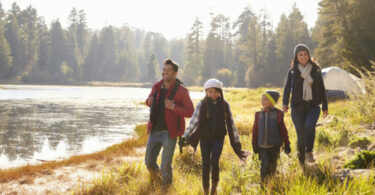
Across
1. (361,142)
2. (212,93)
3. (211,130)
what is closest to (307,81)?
(212,93)

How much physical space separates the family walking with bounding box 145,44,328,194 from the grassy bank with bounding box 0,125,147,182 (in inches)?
163

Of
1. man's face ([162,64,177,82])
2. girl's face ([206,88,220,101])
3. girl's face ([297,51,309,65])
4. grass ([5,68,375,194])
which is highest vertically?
girl's face ([297,51,309,65])

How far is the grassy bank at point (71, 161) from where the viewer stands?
23.9 feet

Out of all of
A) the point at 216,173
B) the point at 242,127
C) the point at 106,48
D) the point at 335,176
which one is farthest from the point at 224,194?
the point at 106,48

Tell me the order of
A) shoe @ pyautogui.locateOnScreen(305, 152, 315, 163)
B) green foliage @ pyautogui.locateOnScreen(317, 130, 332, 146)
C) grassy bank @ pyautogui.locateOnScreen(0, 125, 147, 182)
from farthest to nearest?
grassy bank @ pyautogui.locateOnScreen(0, 125, 147, 182) < green foliage @ pyautogui.locateOnScreen(317, 130, 332, 146) < shoe @ pyautogui.locateOnScreen(305, 152, 315, 163)

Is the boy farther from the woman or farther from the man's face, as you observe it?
the man's face

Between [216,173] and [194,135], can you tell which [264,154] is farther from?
[194,135]

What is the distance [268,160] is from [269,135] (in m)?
0.37

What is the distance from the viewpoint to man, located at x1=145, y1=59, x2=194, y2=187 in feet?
15.1

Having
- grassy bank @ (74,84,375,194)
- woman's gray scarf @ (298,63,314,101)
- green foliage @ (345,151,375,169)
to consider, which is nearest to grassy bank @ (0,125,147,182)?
grassy bank @ (74,84,375,194)

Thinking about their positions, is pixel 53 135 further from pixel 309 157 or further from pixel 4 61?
pixel 4 61

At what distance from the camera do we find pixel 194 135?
166 inches

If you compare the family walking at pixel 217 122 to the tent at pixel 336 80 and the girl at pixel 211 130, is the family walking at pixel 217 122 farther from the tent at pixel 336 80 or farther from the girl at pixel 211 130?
the tent at pixel 336 80

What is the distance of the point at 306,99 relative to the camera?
4.88m
